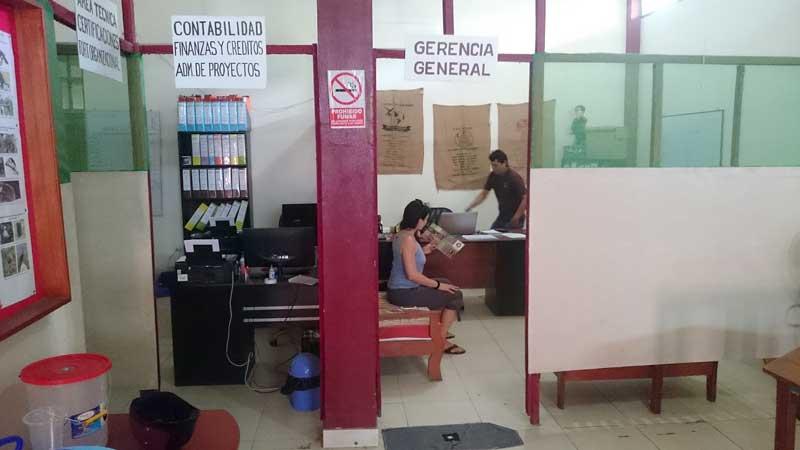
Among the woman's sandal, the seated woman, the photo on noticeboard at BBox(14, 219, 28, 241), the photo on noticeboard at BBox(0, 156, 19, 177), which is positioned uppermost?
the photo on noticeboard at BBox(0, 156, 19, 177)

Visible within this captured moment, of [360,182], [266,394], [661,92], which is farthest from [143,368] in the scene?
[661,92]

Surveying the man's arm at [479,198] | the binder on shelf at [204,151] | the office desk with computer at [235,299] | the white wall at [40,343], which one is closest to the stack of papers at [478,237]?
the man's arm at [479,198]

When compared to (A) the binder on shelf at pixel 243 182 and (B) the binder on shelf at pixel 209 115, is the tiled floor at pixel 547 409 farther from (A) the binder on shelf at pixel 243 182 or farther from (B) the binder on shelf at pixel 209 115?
(B) the binder on shelf at pixel 209 115

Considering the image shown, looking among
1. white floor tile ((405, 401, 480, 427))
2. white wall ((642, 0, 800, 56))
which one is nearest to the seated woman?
white floor tile ((405, 401, 480, 427))

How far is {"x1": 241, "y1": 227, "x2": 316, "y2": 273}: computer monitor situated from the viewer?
368 centimetres

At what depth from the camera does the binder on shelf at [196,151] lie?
212 inches

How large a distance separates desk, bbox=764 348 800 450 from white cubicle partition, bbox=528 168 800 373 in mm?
913

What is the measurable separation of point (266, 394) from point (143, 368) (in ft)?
2.43

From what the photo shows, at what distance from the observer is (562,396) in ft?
10.8

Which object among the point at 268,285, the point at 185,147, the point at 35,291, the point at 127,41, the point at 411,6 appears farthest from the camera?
the point at 411,6

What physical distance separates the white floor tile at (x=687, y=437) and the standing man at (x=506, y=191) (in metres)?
2.74

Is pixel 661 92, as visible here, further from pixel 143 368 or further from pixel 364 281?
pixel 143 368

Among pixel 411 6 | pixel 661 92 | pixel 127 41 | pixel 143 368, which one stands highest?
pixel 411 6

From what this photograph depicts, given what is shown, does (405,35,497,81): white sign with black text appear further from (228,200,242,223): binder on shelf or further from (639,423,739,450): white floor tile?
(228,200,242,223): binder on shelf
